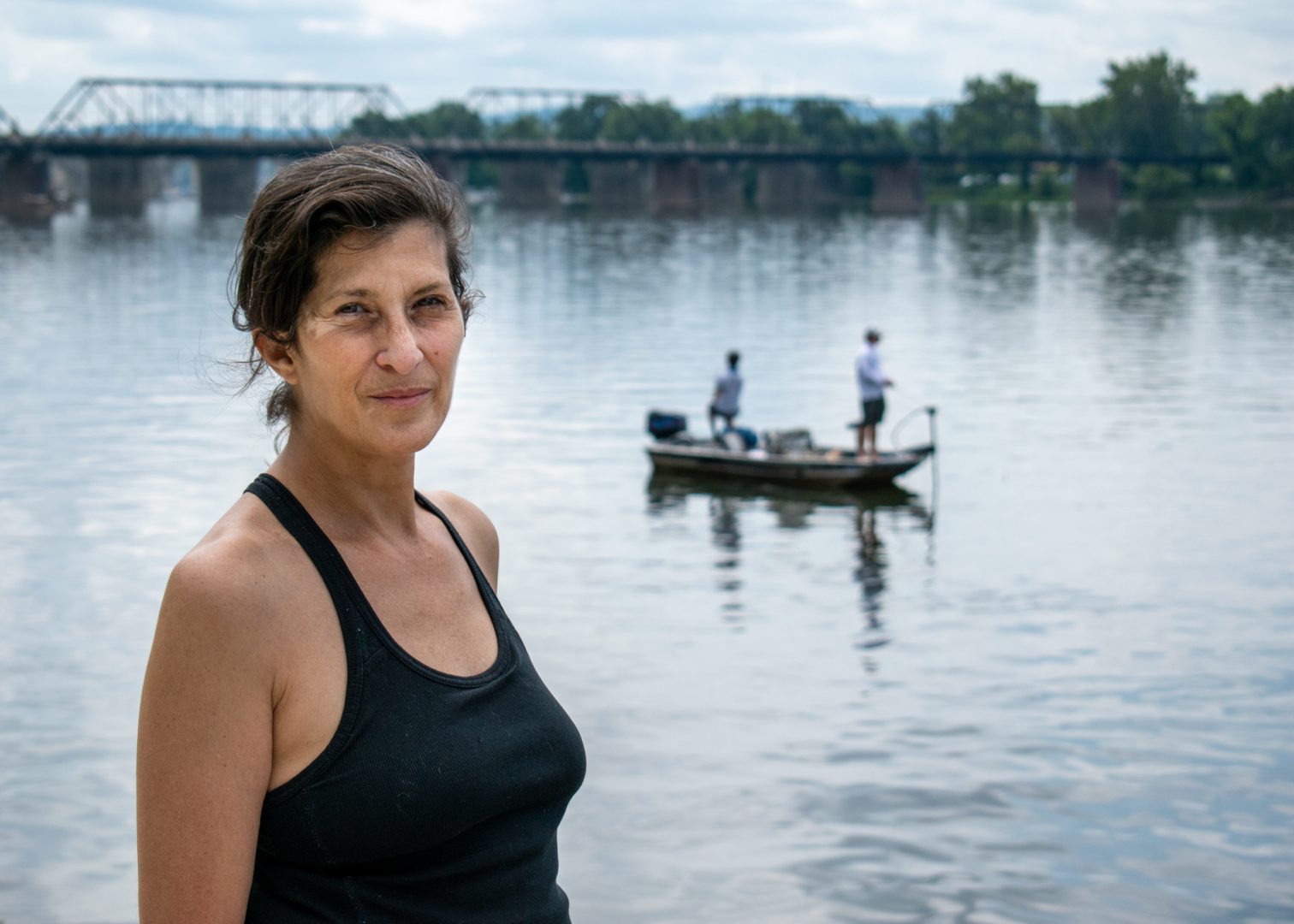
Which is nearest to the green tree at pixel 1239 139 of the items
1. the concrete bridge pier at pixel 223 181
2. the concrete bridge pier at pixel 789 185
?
the concrete bridge pier at pixel 789 185

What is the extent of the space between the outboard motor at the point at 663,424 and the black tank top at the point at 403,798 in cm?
2362

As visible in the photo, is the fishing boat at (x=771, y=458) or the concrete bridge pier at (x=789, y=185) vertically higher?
the concrete bridge pier at (x=789, y=185)

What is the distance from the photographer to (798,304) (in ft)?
188

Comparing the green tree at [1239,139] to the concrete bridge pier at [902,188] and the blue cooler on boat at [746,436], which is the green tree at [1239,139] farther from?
the blue cooler on boat at [746,436]

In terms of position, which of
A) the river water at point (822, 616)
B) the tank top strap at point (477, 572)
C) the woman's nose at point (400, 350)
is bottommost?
the river water at point (822, 616)

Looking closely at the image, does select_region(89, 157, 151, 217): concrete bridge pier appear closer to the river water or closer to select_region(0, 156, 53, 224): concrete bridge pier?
select_region(0, 156, 53, 224): concrete bridge pier

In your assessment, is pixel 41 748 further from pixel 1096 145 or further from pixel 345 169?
pixel 1096 145

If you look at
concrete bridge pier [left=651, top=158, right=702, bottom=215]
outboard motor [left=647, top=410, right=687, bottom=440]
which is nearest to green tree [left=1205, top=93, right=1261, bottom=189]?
concrete bridge pier [left=651, top=158, right=702, bottom=215]

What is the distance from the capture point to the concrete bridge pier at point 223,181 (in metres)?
176

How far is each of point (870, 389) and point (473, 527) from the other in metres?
22.4

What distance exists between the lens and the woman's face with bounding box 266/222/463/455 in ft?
7.38

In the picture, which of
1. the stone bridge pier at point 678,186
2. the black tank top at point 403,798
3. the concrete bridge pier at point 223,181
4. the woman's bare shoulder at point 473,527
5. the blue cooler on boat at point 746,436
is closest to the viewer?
the black tank top at point 403,798

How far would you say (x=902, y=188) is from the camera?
16125cm

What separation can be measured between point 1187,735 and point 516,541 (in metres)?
9.59
